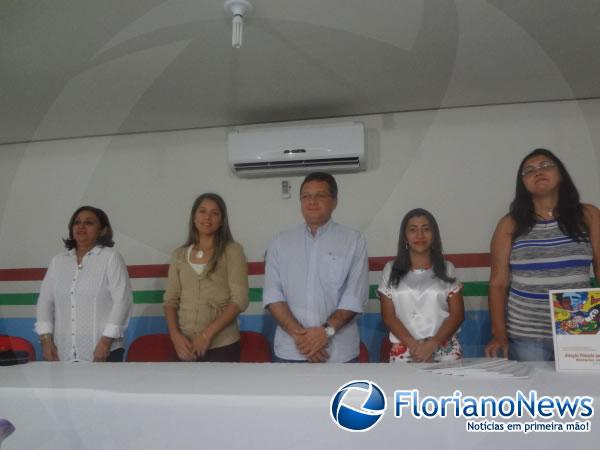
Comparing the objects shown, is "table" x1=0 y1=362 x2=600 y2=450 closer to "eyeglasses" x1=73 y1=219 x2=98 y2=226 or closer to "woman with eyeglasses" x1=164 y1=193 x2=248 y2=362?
"woman with eyeglasses" x1=164 y1=193 x2=248 y2=362

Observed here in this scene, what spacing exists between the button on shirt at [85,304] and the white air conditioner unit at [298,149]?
1199 mm

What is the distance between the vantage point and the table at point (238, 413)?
0.98 metres

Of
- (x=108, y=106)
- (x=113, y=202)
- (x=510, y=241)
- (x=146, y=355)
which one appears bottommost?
(x=146, y=355)

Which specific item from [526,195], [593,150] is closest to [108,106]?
[526,195]

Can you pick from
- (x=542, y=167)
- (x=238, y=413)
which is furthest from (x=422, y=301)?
(x=238, y=413)

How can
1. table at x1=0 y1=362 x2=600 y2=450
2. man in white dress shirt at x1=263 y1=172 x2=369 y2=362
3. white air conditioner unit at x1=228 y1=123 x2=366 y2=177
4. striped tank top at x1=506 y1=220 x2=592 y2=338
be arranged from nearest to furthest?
table at x1=0 y1=362 x2=600 y2=450, striped tank top at x1=506 y1=220 x2=592 y2=338, man in white dress shirt at x1=263 y1=172 x2=369 y2=362, white air conditioner unit at x1=228 y1=123 x2=366 y2=177

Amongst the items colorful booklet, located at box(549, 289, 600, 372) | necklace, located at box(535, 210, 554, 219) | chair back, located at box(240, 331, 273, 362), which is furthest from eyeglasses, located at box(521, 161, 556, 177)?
chair back, located at box(240, 331, 273, 362)

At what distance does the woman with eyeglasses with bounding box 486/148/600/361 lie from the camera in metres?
1.66

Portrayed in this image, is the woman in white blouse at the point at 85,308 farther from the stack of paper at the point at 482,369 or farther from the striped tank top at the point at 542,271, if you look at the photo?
the striped tank top at the point at 542,271

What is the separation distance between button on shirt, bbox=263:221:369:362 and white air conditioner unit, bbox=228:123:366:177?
1081mm

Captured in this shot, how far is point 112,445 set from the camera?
1.05 metres

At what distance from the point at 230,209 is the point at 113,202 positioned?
0.95 meters

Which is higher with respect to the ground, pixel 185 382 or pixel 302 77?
pixel 302 77

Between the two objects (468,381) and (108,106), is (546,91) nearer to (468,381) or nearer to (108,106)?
(468,381)
